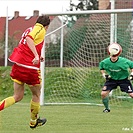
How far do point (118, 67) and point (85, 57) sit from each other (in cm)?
488

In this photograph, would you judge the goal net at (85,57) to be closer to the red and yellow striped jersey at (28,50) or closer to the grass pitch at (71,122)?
the grass pitch at (71,122)

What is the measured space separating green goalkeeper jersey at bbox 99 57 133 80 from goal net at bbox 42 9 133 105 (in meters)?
4.00

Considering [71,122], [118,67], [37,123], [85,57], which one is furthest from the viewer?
[85,57]

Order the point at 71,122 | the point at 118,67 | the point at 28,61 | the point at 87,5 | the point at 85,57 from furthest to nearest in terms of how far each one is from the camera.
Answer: the point at 87,5 < the point at 85,57 < the point at 118,67 < the point at 71,122 < the point at 28,61

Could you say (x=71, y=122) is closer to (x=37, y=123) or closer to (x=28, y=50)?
(x=37, y=123)

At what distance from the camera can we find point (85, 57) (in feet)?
58.1

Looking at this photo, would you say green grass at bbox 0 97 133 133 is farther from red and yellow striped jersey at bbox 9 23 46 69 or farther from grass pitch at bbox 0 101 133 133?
red and yellow striped jersey at bbox 9 23 46 69

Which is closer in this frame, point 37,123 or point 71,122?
point 37,123

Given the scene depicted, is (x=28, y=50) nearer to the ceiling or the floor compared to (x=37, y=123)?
nearer to the ceiling

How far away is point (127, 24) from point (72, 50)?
6.07 feet

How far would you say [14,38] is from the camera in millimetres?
27094

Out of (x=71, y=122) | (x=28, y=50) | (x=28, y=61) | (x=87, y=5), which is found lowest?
(x=71, y=122)

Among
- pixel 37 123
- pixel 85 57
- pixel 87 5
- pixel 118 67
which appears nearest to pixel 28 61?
pixel 37 123

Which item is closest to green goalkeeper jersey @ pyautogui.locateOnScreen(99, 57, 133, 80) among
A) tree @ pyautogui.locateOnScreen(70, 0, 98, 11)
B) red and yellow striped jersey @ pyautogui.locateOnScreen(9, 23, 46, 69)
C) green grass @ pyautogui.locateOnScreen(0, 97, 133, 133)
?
green grass @ pyautogui.locateOnScreen(0, 97, 133, 133)
